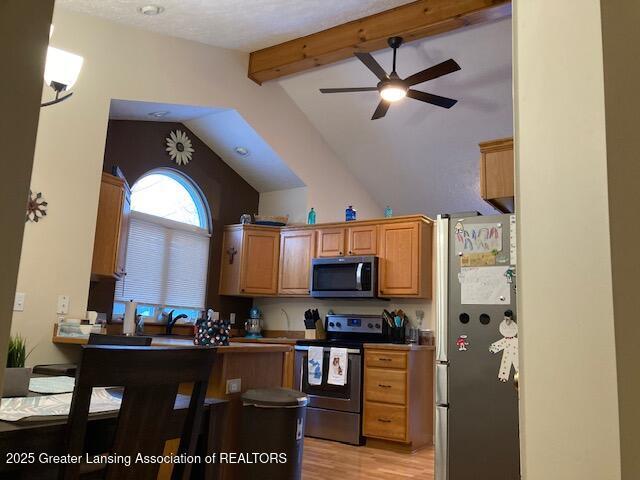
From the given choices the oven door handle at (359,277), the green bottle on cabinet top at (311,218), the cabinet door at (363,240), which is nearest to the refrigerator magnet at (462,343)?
the oven door handle at (359,277)

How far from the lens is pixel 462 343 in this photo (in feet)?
10.2

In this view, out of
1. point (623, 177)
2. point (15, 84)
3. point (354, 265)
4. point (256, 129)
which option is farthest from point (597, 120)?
point (256, 129)

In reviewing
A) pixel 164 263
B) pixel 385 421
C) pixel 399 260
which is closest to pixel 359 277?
pixel 399 260

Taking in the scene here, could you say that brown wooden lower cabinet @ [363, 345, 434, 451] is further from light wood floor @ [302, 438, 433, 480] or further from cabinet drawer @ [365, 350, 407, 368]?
light wood floor @ [302, 438, 433, 480]

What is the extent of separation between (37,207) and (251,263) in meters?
2.57

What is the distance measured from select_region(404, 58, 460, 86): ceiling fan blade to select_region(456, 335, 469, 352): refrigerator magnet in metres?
2.17

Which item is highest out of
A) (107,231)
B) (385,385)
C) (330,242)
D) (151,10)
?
(151,10)

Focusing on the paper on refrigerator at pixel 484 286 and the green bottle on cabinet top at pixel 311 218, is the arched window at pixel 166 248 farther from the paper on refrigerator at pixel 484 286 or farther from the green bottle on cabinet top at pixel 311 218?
the paper on refrigerator at pixel 484 286

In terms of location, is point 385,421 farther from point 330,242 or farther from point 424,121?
point 424,121

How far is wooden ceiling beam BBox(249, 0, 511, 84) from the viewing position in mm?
4328

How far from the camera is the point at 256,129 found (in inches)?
225

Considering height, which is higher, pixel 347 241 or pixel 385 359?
pixel 347 241

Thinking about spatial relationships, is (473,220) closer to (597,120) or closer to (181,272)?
(597,120)

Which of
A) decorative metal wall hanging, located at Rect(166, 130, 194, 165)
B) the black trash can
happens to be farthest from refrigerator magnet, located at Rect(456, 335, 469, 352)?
decorative metal wall hanging, located at Rect(166, 130, 194, 165)
